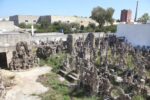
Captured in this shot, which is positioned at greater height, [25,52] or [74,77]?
[25,52]

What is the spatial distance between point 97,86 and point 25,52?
7147mm

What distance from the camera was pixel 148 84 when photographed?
12.3m

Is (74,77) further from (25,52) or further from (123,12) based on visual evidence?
(123,12)

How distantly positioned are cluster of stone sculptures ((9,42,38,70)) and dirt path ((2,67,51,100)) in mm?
736

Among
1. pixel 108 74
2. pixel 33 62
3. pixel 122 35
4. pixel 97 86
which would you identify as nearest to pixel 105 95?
pixel 97 86

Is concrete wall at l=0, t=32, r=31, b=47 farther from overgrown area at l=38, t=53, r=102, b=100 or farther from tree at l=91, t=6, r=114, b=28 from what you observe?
tree at l=91, t=6, r=114, b=28

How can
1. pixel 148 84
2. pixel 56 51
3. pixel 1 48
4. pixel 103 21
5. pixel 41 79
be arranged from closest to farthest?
pixel 148 84 → pixel 41 79 → pixel 1 48 → pixel 56 51 → pixel 103 21

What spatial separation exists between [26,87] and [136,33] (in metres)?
16.2

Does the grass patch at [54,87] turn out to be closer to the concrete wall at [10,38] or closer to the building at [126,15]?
the concrete wall at [10,38]

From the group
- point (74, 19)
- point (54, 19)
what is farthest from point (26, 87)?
point (74, 19)

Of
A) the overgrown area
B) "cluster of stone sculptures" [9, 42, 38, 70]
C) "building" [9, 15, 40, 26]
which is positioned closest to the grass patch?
the overgrown area

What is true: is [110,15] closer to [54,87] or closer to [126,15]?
[126,15]

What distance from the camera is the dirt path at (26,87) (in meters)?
11.1

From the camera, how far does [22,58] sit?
15.7 meters
